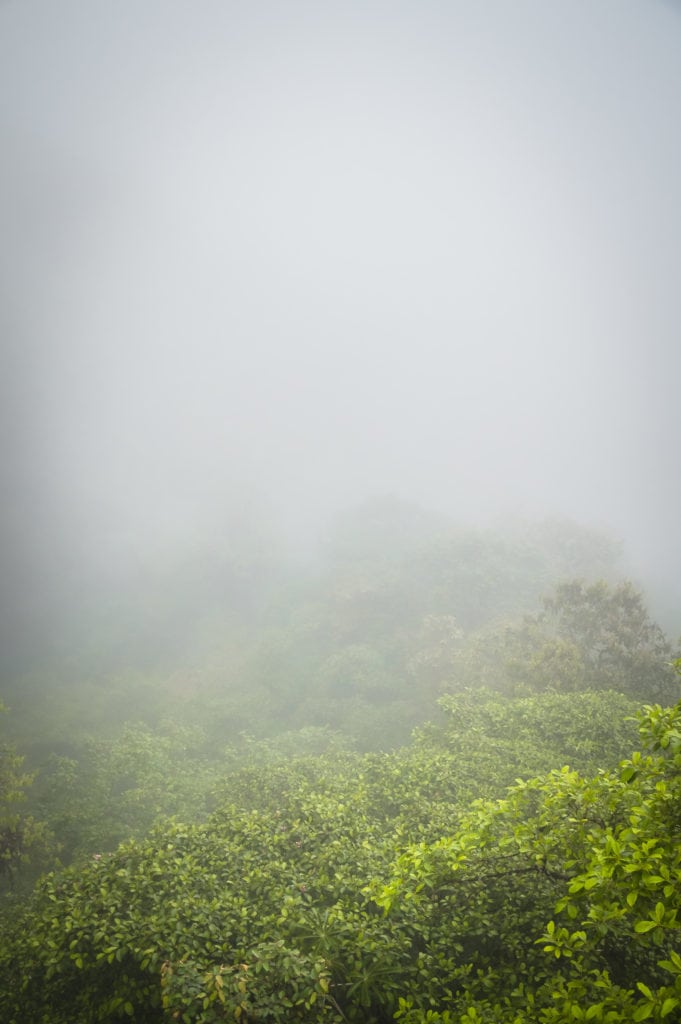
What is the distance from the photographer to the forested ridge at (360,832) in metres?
5.40

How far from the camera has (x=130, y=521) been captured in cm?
7412

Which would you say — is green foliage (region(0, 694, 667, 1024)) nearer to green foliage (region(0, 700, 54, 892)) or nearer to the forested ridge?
the forested ridge

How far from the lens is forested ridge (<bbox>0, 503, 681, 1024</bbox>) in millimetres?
5398

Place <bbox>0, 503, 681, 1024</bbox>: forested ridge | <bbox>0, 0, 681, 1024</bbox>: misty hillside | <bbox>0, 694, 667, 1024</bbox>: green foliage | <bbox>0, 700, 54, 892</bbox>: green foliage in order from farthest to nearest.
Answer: <bbox>0, 700, 54, 892</bbox>: green foliage
<bbox>0, 0, 681, 1024</bbox>: misty hillside
<bbox>0, 503, 681, 1024</bbox>: forested ridge
<bbox>0, 694, 667, 1024</bbox>: green foliage

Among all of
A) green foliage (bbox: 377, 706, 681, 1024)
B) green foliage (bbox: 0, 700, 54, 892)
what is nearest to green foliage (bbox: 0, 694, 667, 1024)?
green foliage (bbox: 377, 706, 681, 1024)

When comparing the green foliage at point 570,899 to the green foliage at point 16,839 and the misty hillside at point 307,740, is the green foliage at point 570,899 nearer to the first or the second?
the misty hillside at point 307,740

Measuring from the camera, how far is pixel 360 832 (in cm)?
1009

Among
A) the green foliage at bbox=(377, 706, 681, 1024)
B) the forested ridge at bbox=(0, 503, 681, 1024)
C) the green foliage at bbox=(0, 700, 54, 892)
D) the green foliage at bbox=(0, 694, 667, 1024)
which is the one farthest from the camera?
the green foliage at bbox=(0, 700, 54, 892)

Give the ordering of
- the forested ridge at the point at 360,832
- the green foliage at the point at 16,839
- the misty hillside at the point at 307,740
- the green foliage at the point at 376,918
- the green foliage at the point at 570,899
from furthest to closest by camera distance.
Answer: the green foliage at the point at 16,839
the misty hillside at the point at 307,740
the forested ridge at the point at 360,832
the green foliage at the point at 376,918
the green foliage at the point at 570,899

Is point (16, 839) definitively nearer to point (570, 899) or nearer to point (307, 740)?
point (307, 740)

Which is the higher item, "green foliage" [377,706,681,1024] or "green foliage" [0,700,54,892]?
"green foliage" [0,700,54,892]

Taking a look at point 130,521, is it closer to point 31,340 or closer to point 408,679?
point 408,679

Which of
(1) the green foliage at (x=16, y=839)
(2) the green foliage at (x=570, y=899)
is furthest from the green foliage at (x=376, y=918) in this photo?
(1) the green foliage at (x=16, y=839)

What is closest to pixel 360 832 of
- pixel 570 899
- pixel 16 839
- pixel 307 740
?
pixel 570 899
